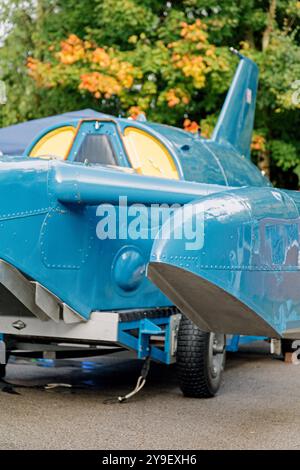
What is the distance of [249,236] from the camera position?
5805 millimetres

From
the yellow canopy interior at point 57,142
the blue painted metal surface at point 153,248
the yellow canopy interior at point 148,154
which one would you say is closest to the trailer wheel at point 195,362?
the blue painted metal surface at point 153,248

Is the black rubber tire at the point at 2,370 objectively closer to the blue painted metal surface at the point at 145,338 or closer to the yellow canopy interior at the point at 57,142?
the blue painted metal surface at the point at 145,338

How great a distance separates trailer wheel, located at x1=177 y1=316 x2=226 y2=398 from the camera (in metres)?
7.23

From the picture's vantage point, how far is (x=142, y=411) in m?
6.91

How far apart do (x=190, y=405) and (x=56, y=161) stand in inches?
86.9

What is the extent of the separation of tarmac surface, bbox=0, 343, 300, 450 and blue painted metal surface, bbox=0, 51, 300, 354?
659 millimetres

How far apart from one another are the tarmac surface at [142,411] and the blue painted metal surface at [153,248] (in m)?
0.66

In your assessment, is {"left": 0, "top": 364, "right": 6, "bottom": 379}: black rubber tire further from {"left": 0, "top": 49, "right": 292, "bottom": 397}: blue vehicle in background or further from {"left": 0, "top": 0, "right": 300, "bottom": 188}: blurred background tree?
{"left": 0, "top": 0, "right": 300, "bottom": 188}: blurred background tree

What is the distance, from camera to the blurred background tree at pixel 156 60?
49.9 feet

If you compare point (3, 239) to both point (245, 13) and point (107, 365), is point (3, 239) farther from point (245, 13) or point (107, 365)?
point (245, 13)

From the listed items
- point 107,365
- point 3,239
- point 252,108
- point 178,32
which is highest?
point 178,32

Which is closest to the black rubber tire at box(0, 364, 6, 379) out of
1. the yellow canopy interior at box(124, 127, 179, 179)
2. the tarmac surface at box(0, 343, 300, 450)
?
the tarmac surface at box(0, 343, 300, 450)
